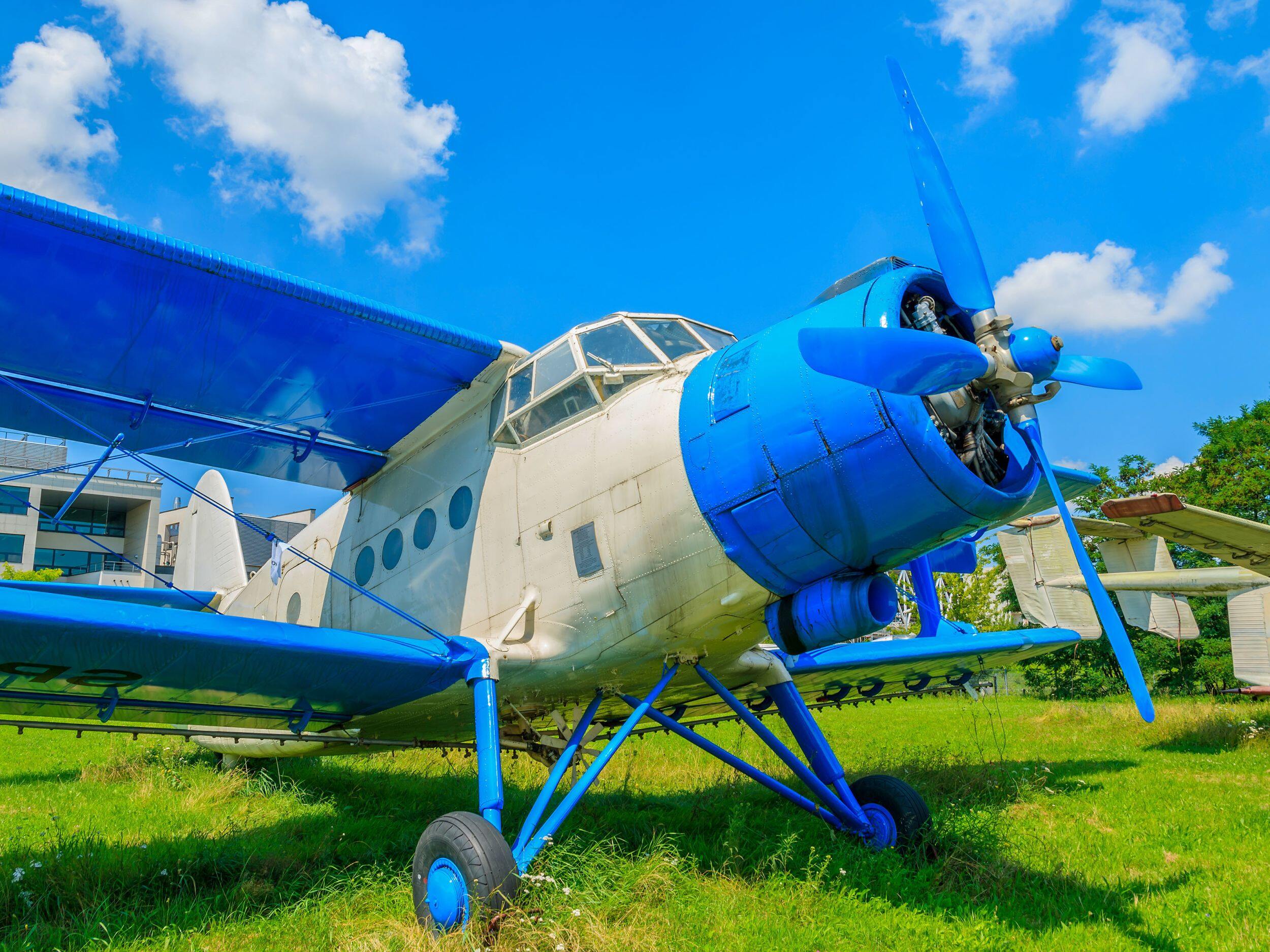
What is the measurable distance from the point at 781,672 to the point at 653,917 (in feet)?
9.30

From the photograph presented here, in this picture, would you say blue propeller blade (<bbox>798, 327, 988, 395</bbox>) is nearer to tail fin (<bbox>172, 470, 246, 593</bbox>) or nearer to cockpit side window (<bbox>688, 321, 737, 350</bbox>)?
cockpit side window (<bbox>688, 321, 737, 350</bbox>)

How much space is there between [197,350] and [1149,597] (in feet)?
56.7

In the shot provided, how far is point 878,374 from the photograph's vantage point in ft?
12.8

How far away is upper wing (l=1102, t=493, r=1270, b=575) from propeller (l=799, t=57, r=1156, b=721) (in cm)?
759

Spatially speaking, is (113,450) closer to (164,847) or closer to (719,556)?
(164,847)

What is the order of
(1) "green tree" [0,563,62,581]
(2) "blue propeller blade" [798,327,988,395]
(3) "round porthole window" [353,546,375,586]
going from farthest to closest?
(1) "green tree" [0,563,62,581]
(3) "round porthole window" [353,546,375,586]
(2) "blue propeller blade" [798,327,988,395]

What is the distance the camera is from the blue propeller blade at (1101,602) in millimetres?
3920

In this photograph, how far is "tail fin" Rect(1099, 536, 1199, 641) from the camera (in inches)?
592

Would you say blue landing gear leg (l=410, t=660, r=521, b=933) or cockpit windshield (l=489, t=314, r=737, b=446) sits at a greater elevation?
cockpit windshield (l=489, t=314, r=737, b=446)

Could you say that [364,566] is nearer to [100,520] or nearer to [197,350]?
[197,350]

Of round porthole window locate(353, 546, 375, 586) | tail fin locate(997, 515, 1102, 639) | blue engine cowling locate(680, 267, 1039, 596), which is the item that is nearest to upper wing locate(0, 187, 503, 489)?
round porthole window locate(353, 546, 375, 586)

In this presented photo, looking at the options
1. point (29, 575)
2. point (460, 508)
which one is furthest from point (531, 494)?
point (29, 575)

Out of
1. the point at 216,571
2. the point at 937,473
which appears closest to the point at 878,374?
the point at 937,473

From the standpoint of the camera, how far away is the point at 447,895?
436 centimetres
